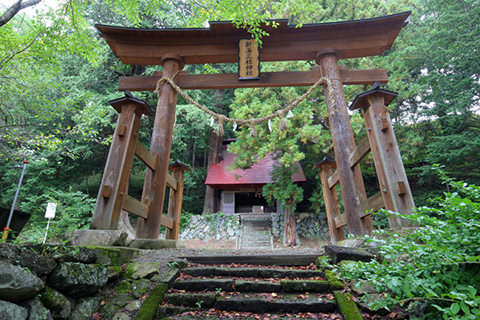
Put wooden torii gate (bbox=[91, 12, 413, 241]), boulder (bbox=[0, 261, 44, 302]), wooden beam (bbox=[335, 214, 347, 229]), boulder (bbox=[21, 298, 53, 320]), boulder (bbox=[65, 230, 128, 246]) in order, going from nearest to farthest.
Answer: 1. boulder (bbox=[0, 261, 44, 302])
2. boulder (bbox=[21, 298, 53, 320])
3. boulder (bbox=[65, 230, 128, 246])
4. wooden torii gate (bbox=[91, 12, 413, 241])
5. wooden beam (bbox=[335, 214, 347, 229])

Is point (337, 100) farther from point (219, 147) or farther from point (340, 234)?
point (219, 147)

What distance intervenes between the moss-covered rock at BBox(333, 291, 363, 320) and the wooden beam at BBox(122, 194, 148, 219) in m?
2.78

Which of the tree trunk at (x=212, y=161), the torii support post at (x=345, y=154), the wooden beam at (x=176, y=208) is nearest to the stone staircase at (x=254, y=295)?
the torii support post at (x=345, y=154)

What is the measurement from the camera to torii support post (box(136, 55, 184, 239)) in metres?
4.32

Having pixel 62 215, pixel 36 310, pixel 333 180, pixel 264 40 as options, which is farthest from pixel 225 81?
pixel 62 215

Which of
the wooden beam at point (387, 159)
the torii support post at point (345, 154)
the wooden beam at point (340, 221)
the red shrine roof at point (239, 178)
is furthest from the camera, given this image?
the red shrine roof at point (239, 178)

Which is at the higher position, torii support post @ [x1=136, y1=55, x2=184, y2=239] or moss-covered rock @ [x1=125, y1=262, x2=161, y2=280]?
torii support post @ [x1=136, y1=55, x2=184, y2=239]

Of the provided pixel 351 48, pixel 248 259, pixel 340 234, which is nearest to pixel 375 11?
pixel 351 48

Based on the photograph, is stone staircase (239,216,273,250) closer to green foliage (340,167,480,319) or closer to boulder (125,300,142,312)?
boulder (125,300,142,312)

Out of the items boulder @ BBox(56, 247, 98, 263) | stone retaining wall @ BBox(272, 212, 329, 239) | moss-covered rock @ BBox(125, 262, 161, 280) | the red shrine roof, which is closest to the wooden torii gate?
moss-covered rock @ BBox(125, 262, 161, 280)

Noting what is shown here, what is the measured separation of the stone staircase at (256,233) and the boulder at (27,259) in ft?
33.3

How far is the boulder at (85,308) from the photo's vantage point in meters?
2.03

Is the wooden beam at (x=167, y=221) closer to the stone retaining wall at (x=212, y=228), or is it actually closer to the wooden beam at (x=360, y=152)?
the wooden beam at (x=360, y=152)

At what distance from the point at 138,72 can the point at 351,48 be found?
9.57 meters
